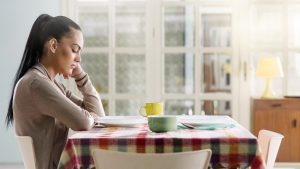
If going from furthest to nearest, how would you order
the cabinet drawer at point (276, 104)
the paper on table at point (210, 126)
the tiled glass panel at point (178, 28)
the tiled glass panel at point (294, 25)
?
the tiled glass panel at point (178, 28), the tiled glass panel at point (294, 25), the cabinet drawer at point (276, 104), the paper on table at point (210, 126)

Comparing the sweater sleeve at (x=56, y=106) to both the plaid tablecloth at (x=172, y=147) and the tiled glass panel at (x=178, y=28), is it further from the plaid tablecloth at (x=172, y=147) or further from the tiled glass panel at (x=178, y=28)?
the tiled glass panel at (x=178, y=28)

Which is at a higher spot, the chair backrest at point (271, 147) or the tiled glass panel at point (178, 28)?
the tiled glass panel at point (178, 28)

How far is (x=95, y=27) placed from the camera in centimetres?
540

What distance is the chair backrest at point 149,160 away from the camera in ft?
5.41

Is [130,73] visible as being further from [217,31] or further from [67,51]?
[67,51]

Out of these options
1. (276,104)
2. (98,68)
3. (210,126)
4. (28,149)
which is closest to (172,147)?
(210,126)

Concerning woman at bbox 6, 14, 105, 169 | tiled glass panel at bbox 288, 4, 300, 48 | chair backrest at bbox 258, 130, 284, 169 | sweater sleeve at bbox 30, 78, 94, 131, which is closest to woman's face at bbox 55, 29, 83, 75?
woman at bbox 6, 14, 105, 169

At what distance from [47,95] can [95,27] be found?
3.29 m

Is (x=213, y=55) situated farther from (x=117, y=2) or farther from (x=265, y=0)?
(x=117, y=2)

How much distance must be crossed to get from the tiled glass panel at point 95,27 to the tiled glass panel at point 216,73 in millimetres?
1078

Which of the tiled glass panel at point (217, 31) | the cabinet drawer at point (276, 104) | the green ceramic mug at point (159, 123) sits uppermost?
the tiled glass panel at point (217, 31)

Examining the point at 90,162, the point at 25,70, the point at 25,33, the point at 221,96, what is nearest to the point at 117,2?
the point at 25,33

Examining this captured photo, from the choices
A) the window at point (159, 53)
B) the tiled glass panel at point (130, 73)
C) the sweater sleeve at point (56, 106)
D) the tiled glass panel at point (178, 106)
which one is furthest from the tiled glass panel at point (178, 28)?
the sweater sleeve at point (56, 106)

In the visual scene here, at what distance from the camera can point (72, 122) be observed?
2.17 metres
